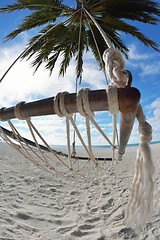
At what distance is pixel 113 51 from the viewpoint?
0.99 metres

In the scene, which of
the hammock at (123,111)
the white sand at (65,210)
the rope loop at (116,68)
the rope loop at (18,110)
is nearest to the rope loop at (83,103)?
the hammock at (123,111)

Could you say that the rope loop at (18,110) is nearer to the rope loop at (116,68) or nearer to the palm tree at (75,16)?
the rope loop at (116,68)

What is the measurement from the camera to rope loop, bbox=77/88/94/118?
685mm

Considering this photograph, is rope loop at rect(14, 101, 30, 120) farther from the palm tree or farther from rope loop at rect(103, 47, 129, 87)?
the palm tree

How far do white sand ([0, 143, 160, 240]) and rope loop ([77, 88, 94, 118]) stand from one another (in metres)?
1.35

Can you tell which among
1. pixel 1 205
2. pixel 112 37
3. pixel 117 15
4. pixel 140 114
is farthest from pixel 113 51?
pixel 112 37

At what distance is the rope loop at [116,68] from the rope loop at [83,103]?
0.16 meters

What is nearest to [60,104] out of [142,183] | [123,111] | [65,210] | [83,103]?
[83,103]

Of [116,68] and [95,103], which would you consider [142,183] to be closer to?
[95,103]

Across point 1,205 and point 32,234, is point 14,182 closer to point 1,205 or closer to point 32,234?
point 1,205

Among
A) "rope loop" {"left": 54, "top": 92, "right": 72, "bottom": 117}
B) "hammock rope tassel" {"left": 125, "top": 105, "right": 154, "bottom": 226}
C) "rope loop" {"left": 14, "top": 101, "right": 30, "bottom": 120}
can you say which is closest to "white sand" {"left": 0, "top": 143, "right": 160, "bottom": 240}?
"hammock rope tassel" {"left": 125, "top": 105, "right": 154, "bottom": 226}

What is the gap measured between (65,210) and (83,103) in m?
1.93

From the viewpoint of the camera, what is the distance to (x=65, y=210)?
2305 millimetres

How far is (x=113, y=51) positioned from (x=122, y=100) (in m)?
0.44
